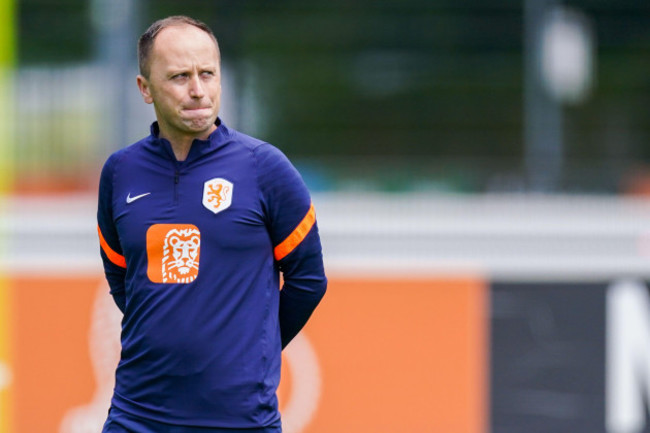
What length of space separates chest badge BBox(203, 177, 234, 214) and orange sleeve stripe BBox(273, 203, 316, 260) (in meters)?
0.17

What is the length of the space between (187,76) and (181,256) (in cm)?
41

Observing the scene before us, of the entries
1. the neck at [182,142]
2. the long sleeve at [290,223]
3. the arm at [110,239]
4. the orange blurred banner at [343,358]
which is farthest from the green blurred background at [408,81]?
the neck at [182,142]

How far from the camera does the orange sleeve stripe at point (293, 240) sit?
8.64 feet

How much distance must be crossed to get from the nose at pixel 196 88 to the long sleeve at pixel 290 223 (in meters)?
0.20

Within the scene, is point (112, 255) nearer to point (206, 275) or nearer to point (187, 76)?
point (206, 275)

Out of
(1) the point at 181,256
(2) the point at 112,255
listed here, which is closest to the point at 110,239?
(2) the point at 112,255

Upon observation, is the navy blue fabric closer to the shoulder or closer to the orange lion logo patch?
the orange lion logo patch

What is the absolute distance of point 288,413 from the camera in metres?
5.29

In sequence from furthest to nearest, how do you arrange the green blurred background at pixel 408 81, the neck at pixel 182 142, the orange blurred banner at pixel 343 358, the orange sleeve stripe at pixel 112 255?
the green blurred background at pixel 408 81, the orange blurred banner at pixel 343 358, the orange sleeve stripe at pixel 112 255, the neck at pixel 182 142

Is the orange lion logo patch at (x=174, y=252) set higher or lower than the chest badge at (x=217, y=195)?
lower

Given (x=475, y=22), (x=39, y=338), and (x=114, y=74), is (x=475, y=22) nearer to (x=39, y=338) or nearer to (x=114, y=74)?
(x=114, y=74)

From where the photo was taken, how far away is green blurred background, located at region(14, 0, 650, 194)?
10734mm

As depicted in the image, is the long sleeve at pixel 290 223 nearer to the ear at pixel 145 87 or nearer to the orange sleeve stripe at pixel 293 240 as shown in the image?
the orange sleeve stripe at pixel 293 240

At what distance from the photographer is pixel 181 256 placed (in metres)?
2.54
